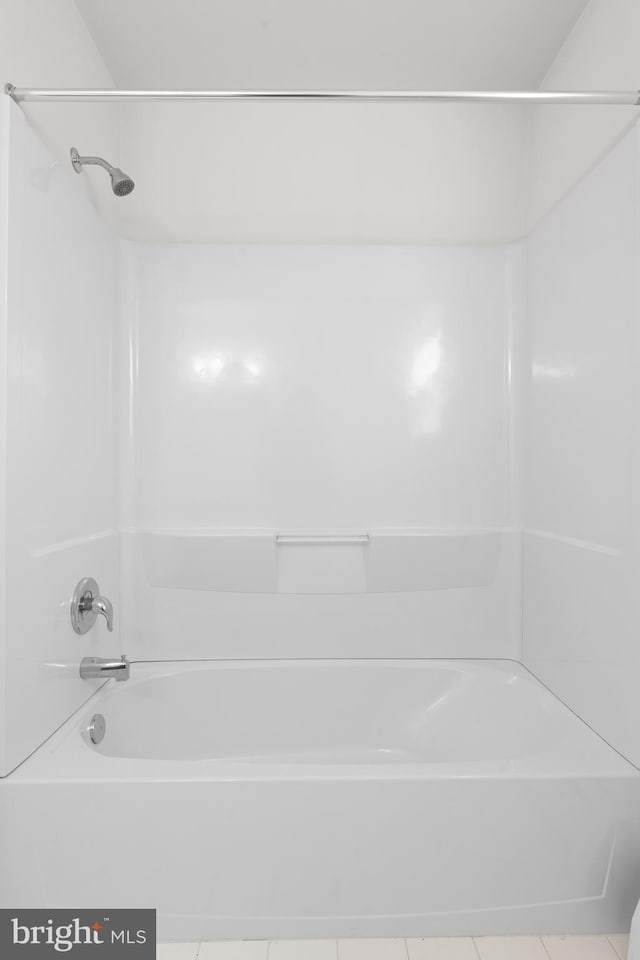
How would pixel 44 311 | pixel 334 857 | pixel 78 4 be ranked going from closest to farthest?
1. pixel 334 857
2. pixel 44 311
3. pixel 78 4

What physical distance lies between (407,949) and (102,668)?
105 centimetres

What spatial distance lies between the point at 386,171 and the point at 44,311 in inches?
53.3

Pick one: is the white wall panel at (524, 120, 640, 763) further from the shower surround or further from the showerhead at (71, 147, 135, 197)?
the showerhead at (71, 147, 135, 197)

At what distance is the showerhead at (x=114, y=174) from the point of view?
5.84ft

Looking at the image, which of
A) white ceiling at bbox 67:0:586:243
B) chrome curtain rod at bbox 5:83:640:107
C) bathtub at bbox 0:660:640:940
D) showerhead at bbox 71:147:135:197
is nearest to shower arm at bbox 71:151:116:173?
showerhead at bbox 71:147:135:197

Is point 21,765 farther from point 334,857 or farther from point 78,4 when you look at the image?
point 78,4

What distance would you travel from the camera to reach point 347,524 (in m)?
2.39

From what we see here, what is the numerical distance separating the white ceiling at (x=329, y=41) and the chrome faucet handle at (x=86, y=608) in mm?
1730

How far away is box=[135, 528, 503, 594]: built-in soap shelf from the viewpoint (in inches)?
92.7

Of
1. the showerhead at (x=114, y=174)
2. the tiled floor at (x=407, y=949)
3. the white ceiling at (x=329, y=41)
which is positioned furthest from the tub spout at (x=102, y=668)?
the white ceiling at (x=329, y=41)

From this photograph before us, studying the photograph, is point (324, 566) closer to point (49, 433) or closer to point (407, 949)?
point (49, 433)

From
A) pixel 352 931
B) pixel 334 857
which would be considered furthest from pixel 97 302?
pixel 352 931

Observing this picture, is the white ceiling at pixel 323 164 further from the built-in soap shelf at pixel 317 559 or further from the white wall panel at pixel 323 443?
the built-in soap shelf at pixel 317 559

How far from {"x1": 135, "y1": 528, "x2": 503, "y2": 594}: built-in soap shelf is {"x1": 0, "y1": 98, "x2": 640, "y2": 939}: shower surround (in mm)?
11
